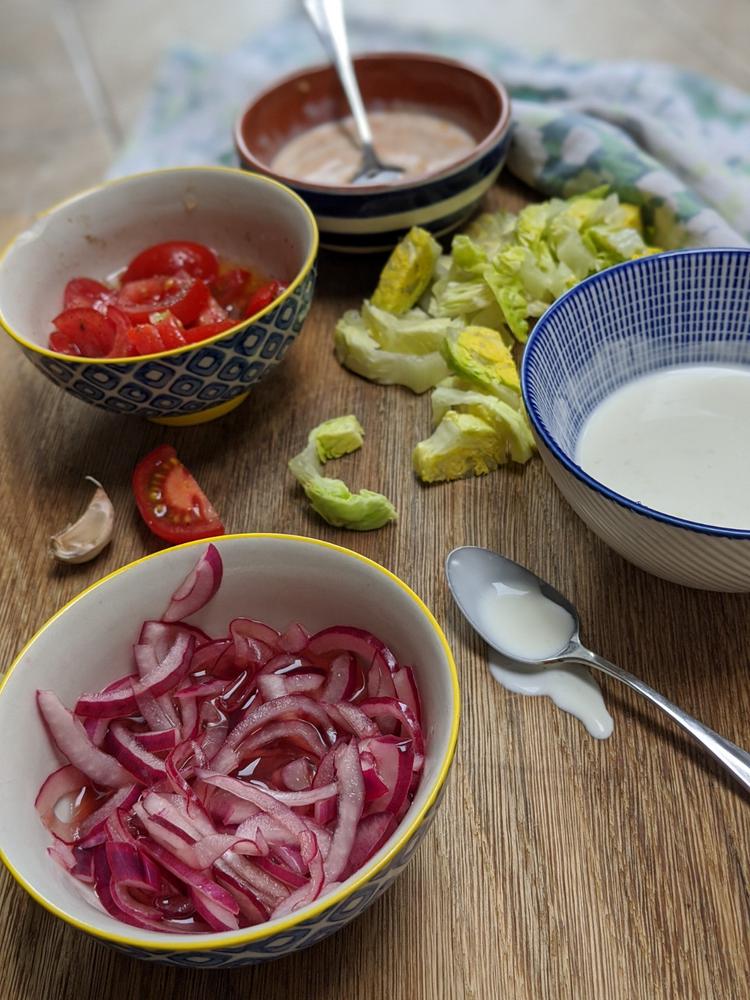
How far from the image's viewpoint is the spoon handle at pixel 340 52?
218 cm

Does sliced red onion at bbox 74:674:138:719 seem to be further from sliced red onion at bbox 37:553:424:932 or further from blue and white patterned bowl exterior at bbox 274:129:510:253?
blue and white patterned bowl exterior at bbox 274:129:510:253

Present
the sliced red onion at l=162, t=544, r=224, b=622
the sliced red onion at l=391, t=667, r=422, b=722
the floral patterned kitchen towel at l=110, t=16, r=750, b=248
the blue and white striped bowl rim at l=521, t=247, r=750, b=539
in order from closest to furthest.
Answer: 1. the sliced red onion at l=391, t=667, r=422, b=722
2. the sliced red onion at l=162, t=544, r=224, b=622
3. the blue and white striped bowl rim at l=521, t=247, r=750, b=539
4. the floral patterned kitchen towel at l=110, t=16, r=750, b=248

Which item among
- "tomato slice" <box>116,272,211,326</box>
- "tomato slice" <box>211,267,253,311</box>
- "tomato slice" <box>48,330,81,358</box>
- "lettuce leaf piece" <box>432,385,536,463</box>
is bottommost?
"lettuce leaf piece" <box>432,385,536,463</box>

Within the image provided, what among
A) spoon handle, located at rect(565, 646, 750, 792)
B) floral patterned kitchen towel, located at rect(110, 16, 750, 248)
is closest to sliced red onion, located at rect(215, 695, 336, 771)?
spoon handle, located at rect(565, 646, 750, 792)

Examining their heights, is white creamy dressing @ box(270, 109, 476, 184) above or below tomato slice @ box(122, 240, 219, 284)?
below

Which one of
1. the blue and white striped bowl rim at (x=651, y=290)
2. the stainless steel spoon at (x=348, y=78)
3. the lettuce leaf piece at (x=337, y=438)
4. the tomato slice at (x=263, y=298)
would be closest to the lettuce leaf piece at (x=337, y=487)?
the lettuce leaf piece at (x=337, y=438)

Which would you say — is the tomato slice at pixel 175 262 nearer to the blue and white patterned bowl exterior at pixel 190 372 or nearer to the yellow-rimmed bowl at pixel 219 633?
the blue and white patterned bowl exterior at pixel 190 372

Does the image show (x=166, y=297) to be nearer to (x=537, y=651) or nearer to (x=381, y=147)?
(x=381, y=147)

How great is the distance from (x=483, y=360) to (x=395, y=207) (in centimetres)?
44

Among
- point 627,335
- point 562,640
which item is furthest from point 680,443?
point 562,640

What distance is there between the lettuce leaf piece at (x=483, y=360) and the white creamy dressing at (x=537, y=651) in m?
0.43

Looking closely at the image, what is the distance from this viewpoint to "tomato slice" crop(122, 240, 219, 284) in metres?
1.81

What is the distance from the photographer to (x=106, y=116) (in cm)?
411

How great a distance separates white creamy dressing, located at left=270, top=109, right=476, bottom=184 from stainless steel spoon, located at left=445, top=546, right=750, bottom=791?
110 centimetres
